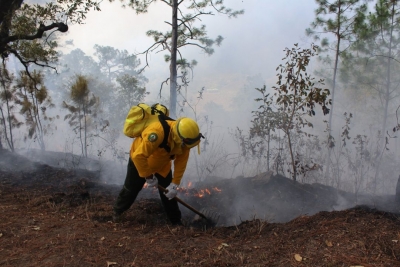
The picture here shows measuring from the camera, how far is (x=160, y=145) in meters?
3.78

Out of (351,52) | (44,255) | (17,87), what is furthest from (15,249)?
(351,52)

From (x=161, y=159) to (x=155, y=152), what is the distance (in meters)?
0.14

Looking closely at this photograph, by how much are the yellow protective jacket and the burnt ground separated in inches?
31.1

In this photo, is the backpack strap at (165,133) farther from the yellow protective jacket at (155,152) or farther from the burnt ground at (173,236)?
the burnt ground at (173,236)

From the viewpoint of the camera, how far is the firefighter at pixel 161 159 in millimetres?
3602

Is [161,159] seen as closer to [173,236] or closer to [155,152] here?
[155,152]

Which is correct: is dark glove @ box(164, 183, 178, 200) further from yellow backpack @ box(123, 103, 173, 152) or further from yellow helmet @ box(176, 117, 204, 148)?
yellow helmet @ box(176, 117, 204, 148)

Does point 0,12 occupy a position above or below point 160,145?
above

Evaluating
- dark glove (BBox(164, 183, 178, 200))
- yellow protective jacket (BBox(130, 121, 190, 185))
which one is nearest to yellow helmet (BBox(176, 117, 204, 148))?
yellow protective jacket (BBox(130, 121, 190, 185))

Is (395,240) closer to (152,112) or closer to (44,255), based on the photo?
(152,112)

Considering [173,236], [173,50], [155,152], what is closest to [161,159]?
[155,152]

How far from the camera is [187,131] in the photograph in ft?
11.6

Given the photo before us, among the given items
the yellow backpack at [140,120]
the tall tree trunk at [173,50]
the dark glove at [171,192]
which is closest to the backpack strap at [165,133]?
the yellow backpack at [140,120]

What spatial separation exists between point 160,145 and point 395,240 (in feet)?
8.88
